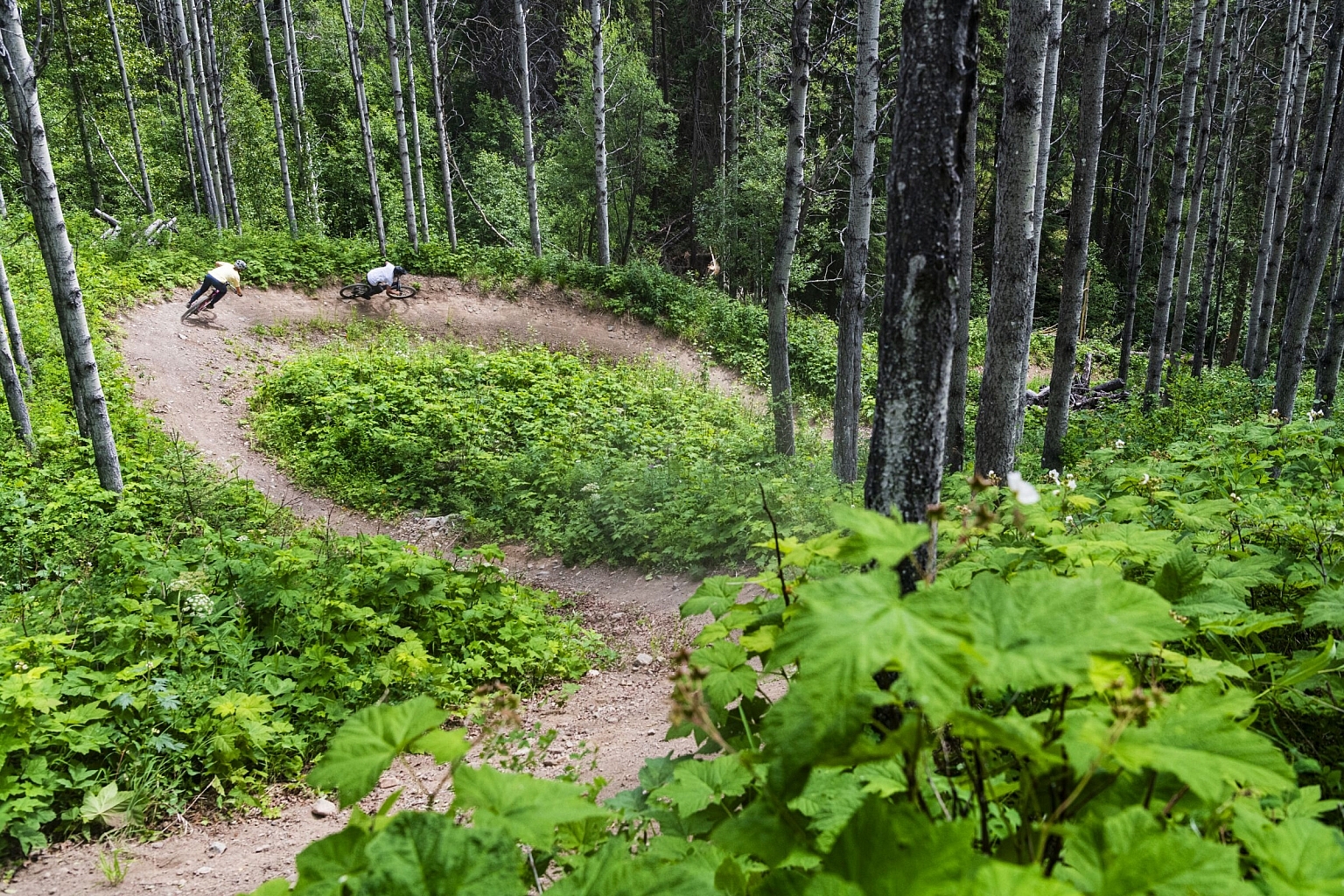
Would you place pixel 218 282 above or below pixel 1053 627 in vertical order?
below

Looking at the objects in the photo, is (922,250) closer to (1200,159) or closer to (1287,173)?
(1200,159)

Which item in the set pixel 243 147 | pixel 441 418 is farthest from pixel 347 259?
pixel 243 147

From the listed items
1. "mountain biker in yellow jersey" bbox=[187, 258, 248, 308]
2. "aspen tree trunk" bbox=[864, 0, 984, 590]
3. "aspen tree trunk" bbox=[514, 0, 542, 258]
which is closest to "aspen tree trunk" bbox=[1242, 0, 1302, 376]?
"aspen tree trunk" bbox=[514, 0, 542, 258]

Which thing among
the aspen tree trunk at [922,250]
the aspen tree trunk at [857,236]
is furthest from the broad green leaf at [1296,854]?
the aspen tree trunk at [857,236]

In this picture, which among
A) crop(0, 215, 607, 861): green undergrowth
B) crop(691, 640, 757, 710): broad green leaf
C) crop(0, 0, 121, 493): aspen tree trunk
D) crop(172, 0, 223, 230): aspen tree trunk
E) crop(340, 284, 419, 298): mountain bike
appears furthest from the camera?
crop(172, 0, 223, 230): aspen tree trunk

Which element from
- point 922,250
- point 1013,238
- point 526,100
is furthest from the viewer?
point 526,100

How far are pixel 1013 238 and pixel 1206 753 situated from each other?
5907 millimetres

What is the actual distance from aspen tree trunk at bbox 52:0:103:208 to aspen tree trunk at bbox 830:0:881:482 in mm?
20080

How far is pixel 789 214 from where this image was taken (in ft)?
29.9

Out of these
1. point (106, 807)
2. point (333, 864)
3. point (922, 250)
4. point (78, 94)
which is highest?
point (78, 94)

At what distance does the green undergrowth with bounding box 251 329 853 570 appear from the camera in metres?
8.06

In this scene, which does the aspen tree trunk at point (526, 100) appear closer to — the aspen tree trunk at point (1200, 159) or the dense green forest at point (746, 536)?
the dense green forest at point (746, 536)

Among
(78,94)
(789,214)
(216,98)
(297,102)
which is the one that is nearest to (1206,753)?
(789,214)

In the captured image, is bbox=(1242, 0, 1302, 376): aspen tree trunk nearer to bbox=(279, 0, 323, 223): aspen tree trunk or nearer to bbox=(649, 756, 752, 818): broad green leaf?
bbox=(649, 756, 752, 818): broad green leaf
